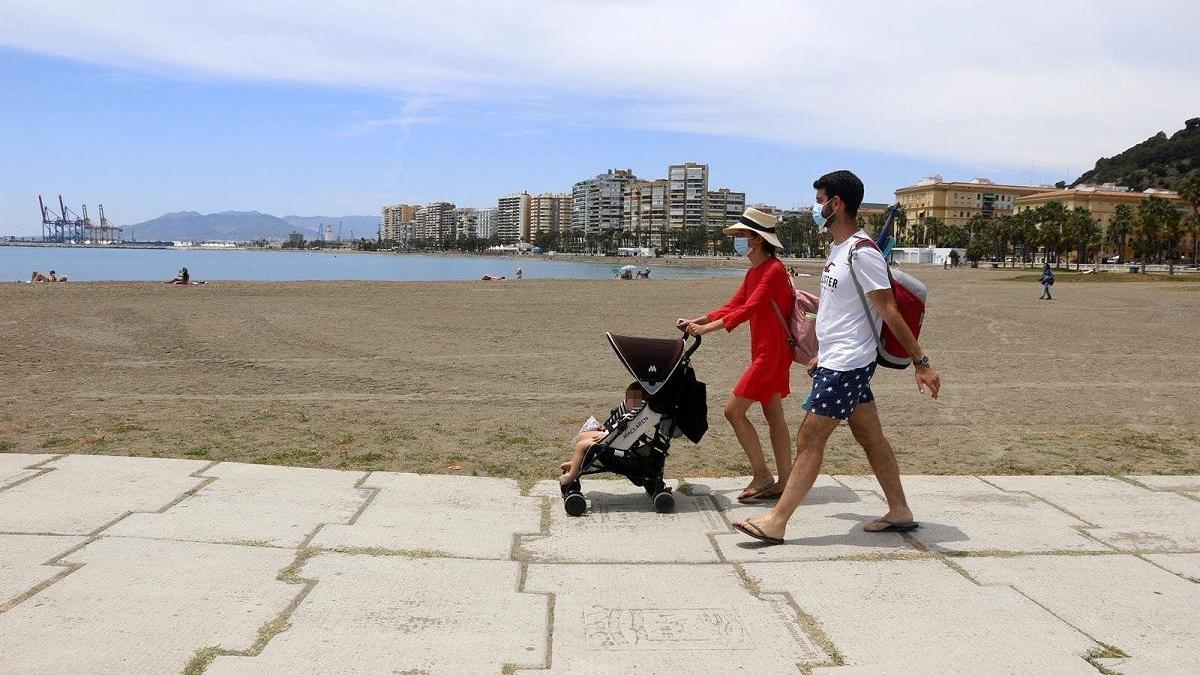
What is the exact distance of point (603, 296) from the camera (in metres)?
33.3

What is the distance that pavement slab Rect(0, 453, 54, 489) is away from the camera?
4.99 metres

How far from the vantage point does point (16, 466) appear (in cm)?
527

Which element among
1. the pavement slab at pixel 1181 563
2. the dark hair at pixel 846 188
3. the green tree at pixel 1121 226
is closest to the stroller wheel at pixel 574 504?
the dark hair at pixel 846 188

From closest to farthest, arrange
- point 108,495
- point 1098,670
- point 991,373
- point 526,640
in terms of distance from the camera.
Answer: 1. point 1098,670
2. point 526,640
3. point 108,495
4. point 991,373

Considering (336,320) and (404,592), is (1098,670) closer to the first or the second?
(404,592)

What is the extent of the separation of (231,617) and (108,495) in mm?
1945

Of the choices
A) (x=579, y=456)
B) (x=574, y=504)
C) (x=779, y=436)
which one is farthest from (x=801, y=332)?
(x=574, y=504)

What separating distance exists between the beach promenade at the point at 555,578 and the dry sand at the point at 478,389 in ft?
3.89

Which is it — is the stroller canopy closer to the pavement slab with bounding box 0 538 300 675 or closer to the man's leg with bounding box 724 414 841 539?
the man's leg with bounding box 724 414 841 539

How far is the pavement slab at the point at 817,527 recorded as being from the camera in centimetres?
421

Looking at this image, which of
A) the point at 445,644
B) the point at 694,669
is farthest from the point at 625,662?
the point at 445,644

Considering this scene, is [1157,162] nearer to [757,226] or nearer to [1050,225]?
[1050,225]

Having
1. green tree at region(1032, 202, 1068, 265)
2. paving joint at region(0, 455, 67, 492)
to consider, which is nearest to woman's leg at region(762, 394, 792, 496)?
paving joint at region(0, 455, 67, 492)

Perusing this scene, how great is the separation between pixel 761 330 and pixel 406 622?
2520 millimetres
